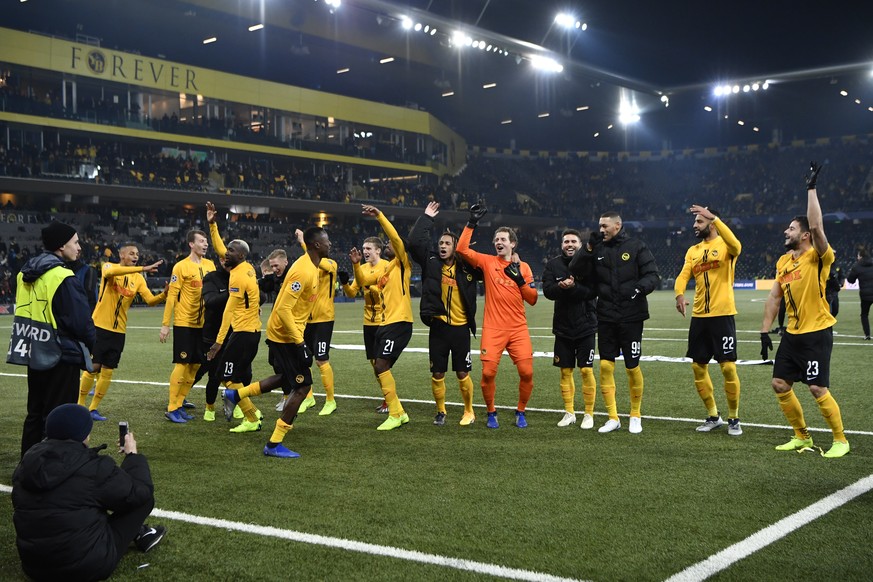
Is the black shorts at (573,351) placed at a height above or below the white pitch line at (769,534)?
above

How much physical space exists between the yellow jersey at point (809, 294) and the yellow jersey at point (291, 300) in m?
4.32

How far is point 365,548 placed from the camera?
4.74 meters

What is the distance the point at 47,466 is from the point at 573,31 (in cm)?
4739

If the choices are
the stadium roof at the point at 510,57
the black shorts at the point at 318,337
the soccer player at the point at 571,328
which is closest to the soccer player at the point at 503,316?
the soccer player at the point at 571,328

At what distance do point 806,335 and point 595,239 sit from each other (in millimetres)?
2358

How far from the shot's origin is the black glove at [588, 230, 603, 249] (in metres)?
8.46

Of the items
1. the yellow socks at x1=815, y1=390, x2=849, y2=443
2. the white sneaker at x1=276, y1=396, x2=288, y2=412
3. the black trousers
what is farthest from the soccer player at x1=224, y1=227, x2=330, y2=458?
the yellow socks at x1=815, y1=390, x2=849, y2=443

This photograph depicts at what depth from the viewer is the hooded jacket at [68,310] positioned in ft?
19.1

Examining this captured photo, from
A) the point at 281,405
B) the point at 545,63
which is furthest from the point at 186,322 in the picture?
the point at 545,63

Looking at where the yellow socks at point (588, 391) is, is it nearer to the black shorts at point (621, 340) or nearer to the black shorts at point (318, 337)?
the black shorts at point (621, 340)

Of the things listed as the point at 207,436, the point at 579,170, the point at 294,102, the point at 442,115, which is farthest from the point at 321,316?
the point at 579,170

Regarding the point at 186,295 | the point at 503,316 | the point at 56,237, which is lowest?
the point at 503,316

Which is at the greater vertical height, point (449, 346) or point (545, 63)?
point (545, 63)

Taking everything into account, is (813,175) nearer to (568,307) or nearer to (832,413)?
(832,413)
